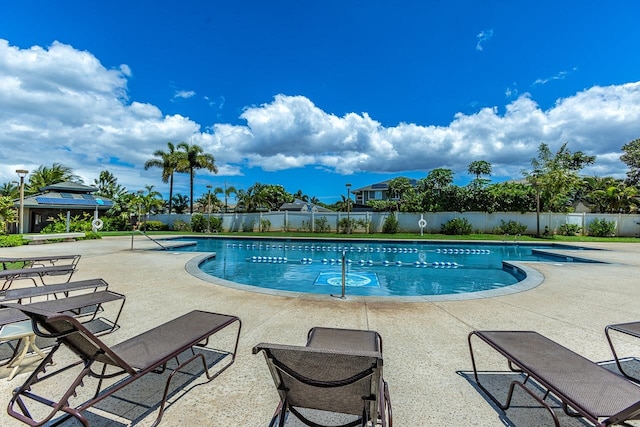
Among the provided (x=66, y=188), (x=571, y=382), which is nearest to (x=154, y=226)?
(x=66, y=188)

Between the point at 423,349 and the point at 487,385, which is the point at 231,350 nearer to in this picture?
the point at 423,349

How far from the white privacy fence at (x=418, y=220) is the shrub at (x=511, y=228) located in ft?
0.82

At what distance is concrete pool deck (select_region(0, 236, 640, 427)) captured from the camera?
7.14 ft

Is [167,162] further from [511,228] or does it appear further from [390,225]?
[511,228]

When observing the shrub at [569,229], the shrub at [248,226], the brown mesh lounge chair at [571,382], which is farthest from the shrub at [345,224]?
the brown mesh lounge chair at [571,382]

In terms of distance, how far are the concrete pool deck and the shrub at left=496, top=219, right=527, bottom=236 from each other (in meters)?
15.3

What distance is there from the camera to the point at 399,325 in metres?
3.90

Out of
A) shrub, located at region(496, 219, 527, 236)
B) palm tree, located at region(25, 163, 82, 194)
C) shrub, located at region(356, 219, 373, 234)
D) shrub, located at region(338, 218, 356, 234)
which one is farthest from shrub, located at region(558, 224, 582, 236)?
palm tree, located at region(25, 163, 82, 194)

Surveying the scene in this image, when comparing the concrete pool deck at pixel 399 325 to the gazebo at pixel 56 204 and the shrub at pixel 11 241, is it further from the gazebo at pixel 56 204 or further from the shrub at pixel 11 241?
the gazebo at pixel 56 204

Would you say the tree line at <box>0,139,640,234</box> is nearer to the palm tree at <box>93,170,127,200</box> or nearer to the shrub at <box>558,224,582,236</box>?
the palm tree at <box>93,170,127,200</box>

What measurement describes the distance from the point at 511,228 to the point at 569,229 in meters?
4.19

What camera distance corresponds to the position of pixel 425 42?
15.3 metres

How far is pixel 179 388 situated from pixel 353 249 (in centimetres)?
1419

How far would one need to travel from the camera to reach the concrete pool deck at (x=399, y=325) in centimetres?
218
